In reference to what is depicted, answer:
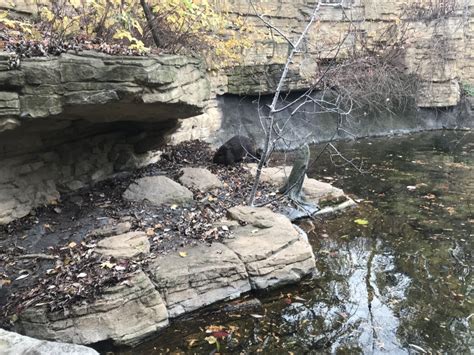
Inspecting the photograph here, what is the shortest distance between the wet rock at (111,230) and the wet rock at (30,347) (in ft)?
6.69

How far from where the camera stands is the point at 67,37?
514 cm

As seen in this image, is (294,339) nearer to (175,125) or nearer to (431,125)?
(175,125)

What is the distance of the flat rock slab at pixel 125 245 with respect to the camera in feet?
14.7

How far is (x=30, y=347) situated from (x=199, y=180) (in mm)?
4403

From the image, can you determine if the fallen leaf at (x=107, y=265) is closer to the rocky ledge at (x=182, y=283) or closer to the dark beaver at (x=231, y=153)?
the rocky ledge at (x=182, y=283)

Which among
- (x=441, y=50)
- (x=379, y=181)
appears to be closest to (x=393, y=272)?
(x=379, y=181)

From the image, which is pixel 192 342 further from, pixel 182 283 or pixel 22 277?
pixel 22 277

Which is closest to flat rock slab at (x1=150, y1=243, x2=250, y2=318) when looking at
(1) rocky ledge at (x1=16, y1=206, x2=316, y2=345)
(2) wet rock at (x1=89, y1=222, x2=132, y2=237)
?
(1) rocky ledge at (x1=16, y1=206, x2=316, y2=345)

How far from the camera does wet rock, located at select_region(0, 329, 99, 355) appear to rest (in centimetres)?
287

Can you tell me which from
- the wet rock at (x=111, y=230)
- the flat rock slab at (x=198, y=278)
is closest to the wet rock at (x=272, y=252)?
the flat rock slab at (x=198, y=278)

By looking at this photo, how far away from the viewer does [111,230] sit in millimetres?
5102

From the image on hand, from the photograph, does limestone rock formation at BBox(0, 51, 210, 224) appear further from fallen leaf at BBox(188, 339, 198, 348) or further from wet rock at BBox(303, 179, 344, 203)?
fallen leaf at BBox(188, 339, 198, 348)

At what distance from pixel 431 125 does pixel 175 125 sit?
1047 centimetres

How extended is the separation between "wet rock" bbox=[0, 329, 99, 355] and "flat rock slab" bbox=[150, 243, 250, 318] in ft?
3.89
